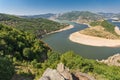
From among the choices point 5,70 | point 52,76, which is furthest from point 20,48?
point 52,76

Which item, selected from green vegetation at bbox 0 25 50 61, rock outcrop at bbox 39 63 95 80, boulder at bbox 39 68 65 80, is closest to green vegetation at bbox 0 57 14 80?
rock outcrop at bbox 39 63 95 80

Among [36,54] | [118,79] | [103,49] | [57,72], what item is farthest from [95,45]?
[57,72]

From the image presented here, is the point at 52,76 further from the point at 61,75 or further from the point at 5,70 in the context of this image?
the point at 5,70

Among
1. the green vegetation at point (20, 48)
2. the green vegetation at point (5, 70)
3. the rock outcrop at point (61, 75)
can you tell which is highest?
the rock outcrop at point (61, 75)

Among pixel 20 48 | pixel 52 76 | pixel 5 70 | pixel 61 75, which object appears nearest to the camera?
pixel 52 76

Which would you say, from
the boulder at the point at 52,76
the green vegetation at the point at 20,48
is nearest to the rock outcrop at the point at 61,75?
the boulder at the point at 52,76

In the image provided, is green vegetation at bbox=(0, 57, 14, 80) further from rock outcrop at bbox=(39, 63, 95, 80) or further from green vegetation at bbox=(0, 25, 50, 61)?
A: green vegetation at bbox=(0, 25, 50, 61)

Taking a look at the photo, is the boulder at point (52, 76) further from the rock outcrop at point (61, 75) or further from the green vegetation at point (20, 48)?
the green vegetation at point (20, 48)

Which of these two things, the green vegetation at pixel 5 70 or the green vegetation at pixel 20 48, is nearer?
the green vegetation at pixel 5 70

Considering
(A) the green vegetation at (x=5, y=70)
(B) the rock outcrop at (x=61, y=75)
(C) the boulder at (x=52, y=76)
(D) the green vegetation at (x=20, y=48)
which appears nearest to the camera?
(C) the boulder at (x=52, y=76)

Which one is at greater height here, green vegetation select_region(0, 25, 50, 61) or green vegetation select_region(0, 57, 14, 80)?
green vegetation select_region(0, 57, 14, 80)

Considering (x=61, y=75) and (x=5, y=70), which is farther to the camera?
(x=5, y=70)

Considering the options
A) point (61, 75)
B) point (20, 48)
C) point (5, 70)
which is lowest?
point (20, 48)

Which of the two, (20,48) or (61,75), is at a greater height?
(61,75)
